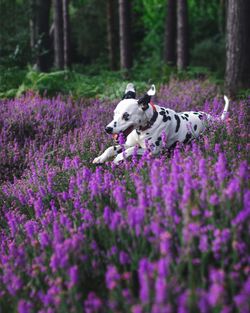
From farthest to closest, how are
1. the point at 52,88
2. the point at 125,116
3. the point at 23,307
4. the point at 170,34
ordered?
the point at 170,34 < the point at 52,88 < the point at 125,116 < the point at 23,307

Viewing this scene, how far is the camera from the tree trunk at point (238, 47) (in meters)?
7.82

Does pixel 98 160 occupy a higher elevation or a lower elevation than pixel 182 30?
lower

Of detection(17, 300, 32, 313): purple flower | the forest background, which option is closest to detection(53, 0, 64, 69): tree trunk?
the forest background

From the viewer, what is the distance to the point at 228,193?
242 cm

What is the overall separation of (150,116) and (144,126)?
11 cm

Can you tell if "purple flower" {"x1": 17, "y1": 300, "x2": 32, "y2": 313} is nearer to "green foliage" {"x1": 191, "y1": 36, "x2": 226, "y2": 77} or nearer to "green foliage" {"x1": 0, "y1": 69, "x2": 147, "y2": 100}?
"green foliage" {"x1": 0, "y1": 69, "x2": 147, "y2": 100}

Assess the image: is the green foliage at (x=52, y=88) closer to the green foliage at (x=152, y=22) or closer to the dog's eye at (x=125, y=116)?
the dog's eye at (x=125, y=116)

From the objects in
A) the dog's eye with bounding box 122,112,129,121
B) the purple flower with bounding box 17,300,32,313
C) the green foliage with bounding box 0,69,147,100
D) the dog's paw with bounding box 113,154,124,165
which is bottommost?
the purple flower with bounding box 17,300,32,313

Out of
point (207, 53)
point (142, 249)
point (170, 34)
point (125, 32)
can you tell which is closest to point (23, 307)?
point (142, 249)

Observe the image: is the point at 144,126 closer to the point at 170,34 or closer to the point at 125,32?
the point at 125,32

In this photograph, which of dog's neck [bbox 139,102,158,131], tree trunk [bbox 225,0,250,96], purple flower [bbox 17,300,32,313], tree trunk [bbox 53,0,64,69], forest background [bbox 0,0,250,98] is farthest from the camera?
tree trunk [bbox 53,0,64,69]

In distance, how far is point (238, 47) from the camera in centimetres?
795

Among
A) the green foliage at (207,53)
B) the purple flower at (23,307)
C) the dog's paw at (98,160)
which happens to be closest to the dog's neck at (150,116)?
the dog's paw at (98,160)

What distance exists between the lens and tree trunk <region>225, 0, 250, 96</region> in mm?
7816
